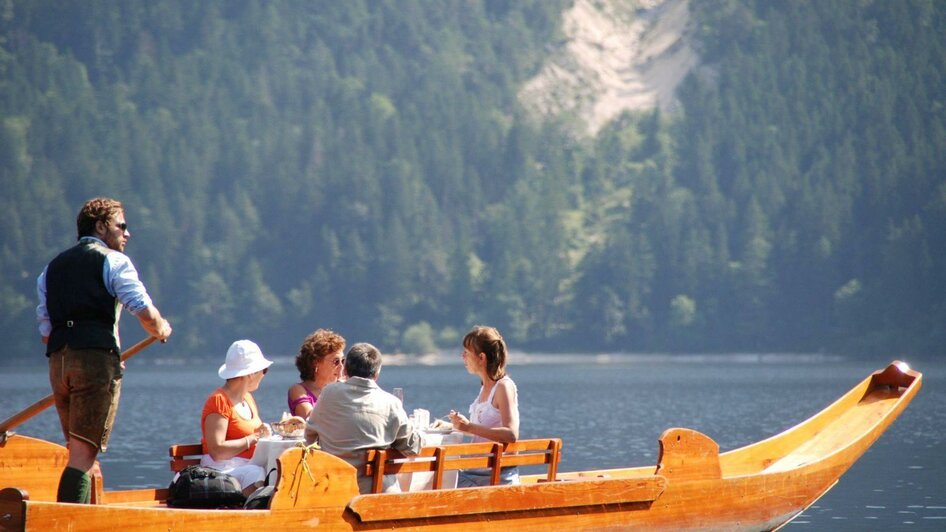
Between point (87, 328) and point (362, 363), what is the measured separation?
6.20 ft

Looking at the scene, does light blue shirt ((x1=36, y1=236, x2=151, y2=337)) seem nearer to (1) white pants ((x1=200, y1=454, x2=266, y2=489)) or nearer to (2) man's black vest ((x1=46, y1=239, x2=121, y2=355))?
(2) man's black vest ((x1=46, y1=239, x2=121, y2=355))

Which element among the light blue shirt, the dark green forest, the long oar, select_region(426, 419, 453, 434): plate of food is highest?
the dark green forest

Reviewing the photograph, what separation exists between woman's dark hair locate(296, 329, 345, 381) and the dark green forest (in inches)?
4659

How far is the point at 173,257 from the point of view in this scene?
163 metres

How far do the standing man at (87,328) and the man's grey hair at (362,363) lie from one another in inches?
56.1

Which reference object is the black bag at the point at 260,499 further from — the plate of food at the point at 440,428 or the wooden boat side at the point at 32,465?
the wooden boat side at the point at 32,465

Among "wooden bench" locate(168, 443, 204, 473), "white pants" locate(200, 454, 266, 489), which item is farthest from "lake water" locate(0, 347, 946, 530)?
"white pants" locate(200, 454, 266, 489)

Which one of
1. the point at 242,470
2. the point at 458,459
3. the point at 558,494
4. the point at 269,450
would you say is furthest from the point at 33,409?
the point at 558,494

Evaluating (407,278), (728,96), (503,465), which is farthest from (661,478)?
(728,96)

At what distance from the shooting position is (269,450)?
1130 cm

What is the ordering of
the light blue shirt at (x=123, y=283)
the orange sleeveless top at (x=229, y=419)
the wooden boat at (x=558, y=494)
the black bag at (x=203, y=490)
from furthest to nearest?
the orange sleeveless top at (x=229, y=419)
the black bag at (x=203, y=490)
the wooden boat at (x=558, y=494)
the light blue shirt at (x=123, y=283)

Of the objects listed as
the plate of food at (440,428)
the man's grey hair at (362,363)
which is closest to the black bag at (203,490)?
the man's grey hair at (362,363)

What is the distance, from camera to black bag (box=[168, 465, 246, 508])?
10.9m

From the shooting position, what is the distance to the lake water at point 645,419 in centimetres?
2364
